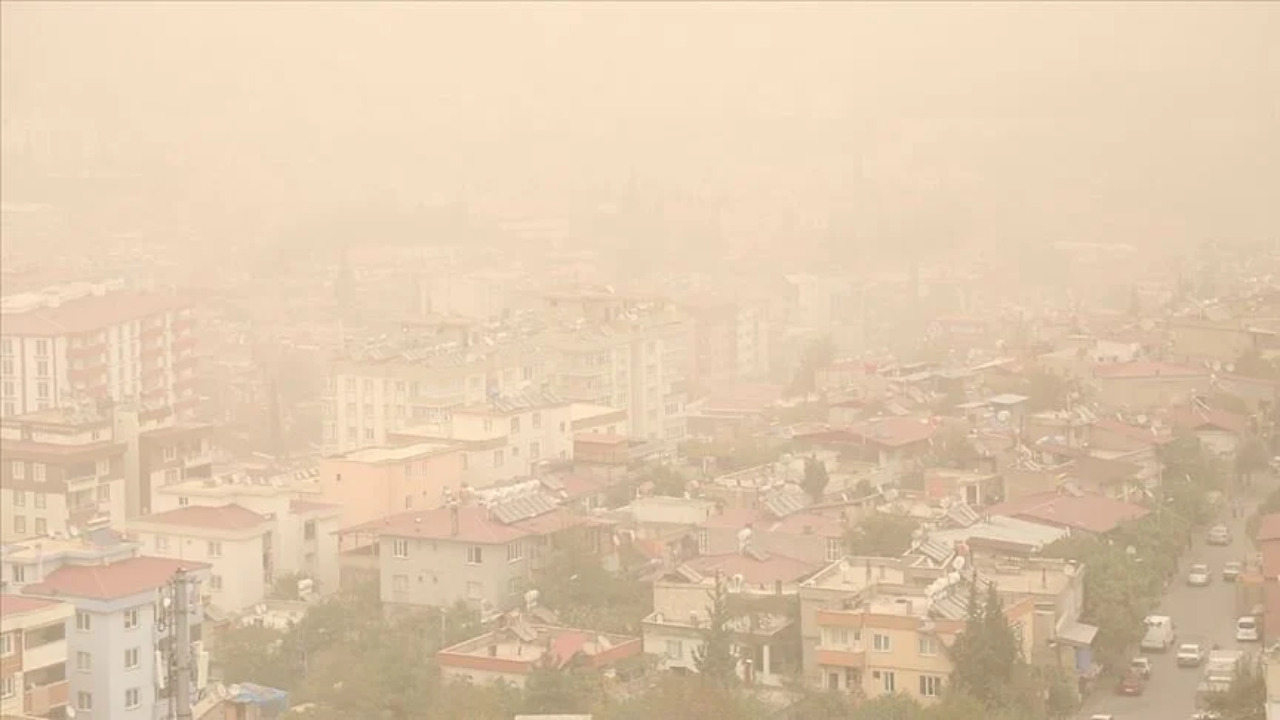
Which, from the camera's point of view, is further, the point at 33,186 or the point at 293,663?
the point at 33,186

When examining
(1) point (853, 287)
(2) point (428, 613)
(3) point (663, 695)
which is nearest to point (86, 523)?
(2) point (428, 613)

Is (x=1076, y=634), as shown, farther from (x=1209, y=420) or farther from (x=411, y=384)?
(x=411, y=384)

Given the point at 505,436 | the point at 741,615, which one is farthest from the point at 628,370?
the point at 741,615

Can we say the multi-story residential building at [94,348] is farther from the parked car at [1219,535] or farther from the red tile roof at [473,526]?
the parked car at [1219,535]

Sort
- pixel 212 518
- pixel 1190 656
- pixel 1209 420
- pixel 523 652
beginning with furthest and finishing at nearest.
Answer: pixel 1209 420, pixel 212 518, pixel 1190 656, pixel 523 652

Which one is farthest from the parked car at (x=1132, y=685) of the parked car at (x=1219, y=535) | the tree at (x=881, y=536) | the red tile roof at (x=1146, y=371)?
the red tile roof at (x=1146, y=371)

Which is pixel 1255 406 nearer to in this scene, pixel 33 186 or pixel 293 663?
pixel 293 663
